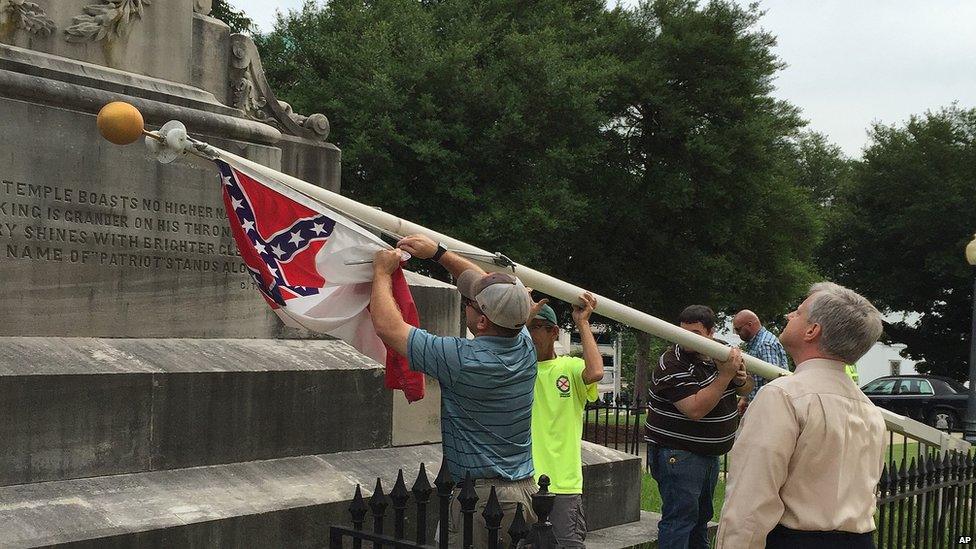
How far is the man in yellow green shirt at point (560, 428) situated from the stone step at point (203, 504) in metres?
0.97

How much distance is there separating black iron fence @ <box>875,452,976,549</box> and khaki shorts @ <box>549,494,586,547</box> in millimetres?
1572

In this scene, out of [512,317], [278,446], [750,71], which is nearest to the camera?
[512,317]

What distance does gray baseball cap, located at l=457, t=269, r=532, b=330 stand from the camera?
4.11m

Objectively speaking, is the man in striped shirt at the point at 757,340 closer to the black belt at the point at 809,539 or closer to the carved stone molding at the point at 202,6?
the carved stone molding at the point at 202,6

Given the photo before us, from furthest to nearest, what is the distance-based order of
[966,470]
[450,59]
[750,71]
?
1. [750,71]
2. [450,59]
3. [966,470]

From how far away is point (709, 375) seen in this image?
22.2ft

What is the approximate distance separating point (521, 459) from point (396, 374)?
63 cm

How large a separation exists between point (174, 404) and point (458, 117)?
16.1 m

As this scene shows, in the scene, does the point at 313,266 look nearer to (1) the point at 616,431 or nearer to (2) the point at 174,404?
(2) the point at 174,404

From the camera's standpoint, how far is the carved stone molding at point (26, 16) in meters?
6.37

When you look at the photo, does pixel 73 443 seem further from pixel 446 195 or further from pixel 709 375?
pixel 446 195

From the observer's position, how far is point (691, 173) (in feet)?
81.8

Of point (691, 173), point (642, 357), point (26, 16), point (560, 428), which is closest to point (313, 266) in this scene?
point (560, 428)

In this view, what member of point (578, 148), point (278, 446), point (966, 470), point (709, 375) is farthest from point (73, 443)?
point (578, 148)
